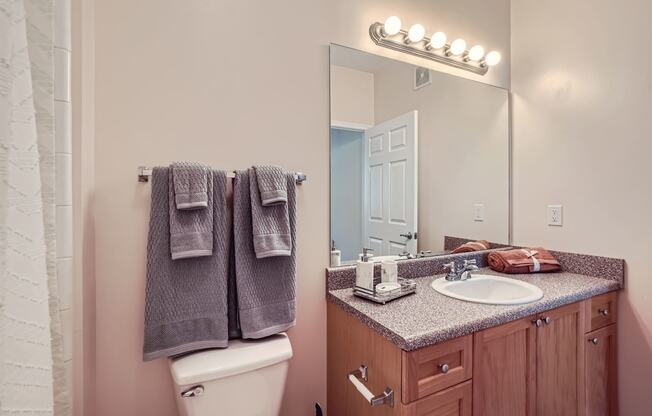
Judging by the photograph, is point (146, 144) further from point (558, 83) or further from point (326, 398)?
point (558, 83)

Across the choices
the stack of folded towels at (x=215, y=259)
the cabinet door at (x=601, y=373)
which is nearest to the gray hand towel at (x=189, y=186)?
the stack of folded towels at (x=215, y=259)

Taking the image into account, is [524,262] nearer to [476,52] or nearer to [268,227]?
[476,52]

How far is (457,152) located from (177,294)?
5.35ft

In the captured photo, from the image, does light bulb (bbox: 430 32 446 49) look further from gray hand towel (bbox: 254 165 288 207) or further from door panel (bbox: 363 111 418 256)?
gray hand towel (bbox: 254 165 288 207)

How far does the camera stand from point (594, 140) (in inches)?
58.6

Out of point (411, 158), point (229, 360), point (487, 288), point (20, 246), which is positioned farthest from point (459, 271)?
point (20, 246)

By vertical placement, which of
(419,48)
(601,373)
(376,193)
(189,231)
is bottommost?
(601,373)

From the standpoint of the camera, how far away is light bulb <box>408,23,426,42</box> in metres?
1.45

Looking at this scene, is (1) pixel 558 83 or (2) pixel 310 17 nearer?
(2) pixel 310 17

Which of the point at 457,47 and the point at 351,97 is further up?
the point at 457,47

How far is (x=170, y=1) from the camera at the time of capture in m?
1.04

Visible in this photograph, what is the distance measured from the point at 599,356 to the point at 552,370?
1.36 feet

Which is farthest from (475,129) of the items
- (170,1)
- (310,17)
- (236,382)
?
(236,382)

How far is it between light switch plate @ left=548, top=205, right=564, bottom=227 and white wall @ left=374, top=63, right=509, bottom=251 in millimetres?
231
